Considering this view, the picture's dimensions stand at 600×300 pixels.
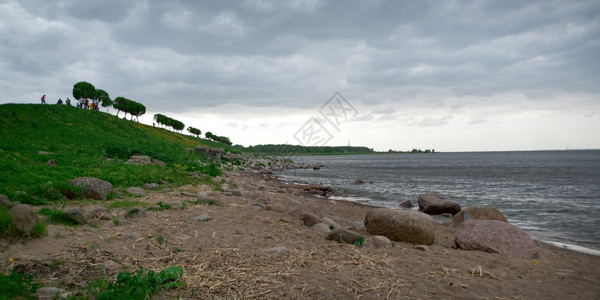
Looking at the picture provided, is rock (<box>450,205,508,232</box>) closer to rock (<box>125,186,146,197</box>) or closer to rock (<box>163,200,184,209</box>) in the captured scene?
rock (<box>163,200,184,209</box>)

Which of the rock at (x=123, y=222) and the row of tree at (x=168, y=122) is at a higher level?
the row of tree at (x=168, y=122)

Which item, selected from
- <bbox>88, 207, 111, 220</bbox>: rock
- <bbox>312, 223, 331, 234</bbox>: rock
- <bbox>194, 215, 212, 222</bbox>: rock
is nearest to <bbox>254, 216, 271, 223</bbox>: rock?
<bbox>312, 223, 331, 234</bbox>: rock

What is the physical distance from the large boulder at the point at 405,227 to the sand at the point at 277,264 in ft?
1.45

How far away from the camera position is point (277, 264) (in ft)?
18.5

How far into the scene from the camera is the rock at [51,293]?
382 centimetres

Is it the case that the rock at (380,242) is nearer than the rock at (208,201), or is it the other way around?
the rock at (380,242)

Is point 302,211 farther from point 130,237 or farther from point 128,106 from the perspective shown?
point 128,106

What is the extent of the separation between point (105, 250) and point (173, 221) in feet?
8.18

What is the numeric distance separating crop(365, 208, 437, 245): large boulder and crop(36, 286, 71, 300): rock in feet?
23.3

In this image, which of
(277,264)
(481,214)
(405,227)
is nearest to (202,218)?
(277,264)

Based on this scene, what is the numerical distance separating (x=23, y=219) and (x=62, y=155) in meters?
12.7

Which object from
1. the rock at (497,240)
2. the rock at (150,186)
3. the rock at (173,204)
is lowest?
the rock at (497,240)

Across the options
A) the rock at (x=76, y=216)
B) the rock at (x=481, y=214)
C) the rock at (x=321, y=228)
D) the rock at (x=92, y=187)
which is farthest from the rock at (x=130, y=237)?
the rock at (x=481, y=214)

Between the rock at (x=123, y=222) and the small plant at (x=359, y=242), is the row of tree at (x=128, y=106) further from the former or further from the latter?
the small plant at (x=359, y=242)
